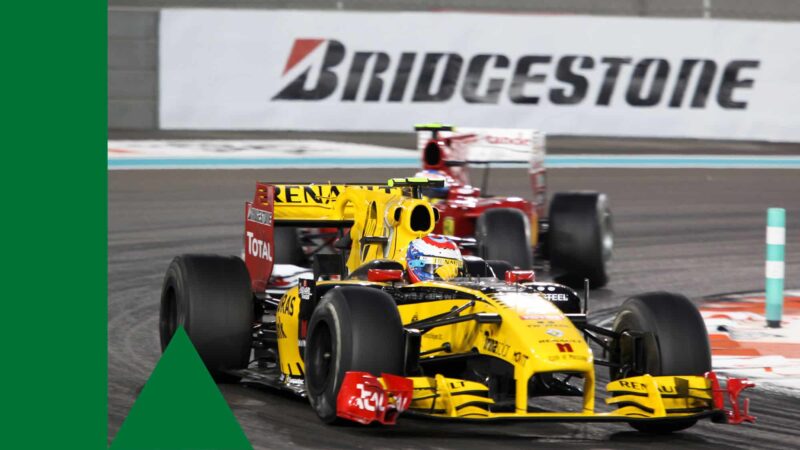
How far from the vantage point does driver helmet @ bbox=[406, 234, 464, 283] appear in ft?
30.3

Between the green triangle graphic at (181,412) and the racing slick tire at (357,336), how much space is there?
55 cm

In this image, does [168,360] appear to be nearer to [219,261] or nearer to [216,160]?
[219,261]

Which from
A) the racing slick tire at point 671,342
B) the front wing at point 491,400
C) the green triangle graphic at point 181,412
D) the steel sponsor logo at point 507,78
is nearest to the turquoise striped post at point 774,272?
the racing slick tire at point 671,342

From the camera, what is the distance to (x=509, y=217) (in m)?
12.9

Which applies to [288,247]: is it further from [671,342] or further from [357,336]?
[671,342]

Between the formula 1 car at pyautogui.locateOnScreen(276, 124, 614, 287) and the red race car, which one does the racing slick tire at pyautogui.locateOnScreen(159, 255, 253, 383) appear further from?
the red race car

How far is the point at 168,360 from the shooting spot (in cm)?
805

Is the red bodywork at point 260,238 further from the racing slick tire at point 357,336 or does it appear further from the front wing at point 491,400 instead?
the front wing at point 491,400

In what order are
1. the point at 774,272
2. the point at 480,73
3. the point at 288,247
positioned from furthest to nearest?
the point at 480,73
the point at 288,247
the point at 774,272

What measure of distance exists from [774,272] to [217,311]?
16.5ft

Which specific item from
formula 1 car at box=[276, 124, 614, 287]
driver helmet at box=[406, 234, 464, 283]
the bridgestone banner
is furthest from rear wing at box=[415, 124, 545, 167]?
the bridgestone banner

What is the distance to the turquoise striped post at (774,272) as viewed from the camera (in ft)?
40.7

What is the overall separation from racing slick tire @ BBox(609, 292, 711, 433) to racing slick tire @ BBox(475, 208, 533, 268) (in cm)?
405

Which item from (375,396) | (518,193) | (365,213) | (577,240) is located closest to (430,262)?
(365,213)
